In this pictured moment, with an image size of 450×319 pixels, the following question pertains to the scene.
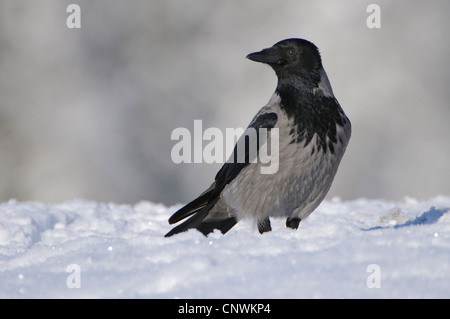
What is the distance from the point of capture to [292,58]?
452 centimetres

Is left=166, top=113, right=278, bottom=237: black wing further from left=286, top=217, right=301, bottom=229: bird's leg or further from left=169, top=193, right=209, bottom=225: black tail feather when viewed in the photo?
left=286, top=217, right=301, bottom=229: bird's leg

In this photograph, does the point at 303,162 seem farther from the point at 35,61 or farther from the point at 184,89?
the point at 35,61

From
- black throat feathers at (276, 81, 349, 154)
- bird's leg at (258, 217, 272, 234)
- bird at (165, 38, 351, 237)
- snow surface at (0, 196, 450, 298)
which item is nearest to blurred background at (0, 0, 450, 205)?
bird at (165, 38, 351, 237)

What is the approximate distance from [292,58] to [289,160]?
2.46 ft

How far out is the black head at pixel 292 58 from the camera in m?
4.50

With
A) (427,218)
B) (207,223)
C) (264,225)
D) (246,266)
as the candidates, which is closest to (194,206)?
(207,223)

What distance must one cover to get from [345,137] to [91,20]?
9642 mm

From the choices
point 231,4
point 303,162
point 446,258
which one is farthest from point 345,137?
point 231,4

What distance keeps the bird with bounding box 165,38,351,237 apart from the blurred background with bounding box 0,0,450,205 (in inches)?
286

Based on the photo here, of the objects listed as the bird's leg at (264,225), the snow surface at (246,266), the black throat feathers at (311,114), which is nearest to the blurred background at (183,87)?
the bird's leg at (264,225)

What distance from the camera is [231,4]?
13.4 metres

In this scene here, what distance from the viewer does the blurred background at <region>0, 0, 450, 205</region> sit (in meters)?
12.0

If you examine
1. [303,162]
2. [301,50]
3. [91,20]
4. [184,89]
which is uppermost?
[91,20]

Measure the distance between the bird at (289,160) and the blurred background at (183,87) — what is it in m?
7.28
